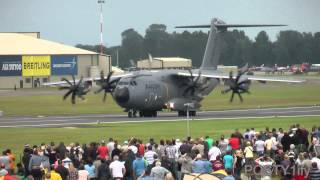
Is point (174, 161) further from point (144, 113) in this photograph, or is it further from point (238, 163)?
point (144, 113)

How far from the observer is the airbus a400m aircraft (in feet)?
217

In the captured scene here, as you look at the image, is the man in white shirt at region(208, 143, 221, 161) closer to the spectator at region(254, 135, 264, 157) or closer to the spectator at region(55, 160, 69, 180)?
the spectator at region(254, 135, 264, 157)

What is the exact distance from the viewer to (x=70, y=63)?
479 feet

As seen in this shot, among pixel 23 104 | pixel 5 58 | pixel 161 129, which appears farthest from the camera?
pixel 5 58

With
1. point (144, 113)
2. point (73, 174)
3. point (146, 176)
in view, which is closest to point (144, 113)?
point (144, 113)

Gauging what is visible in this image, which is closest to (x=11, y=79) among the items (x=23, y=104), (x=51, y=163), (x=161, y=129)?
(x=23, y=104)

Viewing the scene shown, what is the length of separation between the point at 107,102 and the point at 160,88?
77.6 feet

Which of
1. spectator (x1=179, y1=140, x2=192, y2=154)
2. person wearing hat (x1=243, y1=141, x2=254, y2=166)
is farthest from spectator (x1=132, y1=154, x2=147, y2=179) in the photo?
person wearing hat (x1=243, y1=141, x2=254, y2=166)

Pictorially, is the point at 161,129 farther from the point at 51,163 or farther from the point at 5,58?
the point at 5,58

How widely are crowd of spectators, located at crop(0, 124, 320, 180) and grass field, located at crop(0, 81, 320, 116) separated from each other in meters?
43.2

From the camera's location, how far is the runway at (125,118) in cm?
6141

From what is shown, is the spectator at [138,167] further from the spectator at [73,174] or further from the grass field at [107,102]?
the grass field at [107,102]

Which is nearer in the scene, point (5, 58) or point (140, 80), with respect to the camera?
point (140, 80)

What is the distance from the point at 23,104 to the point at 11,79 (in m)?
52.9
